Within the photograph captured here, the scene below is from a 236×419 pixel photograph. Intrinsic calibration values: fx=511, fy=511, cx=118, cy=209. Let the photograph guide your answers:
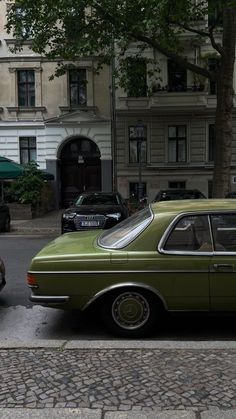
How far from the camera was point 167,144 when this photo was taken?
27516mm

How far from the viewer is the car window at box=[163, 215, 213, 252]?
17.7ft

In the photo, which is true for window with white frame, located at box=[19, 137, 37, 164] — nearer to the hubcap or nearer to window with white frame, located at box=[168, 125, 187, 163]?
window with white frame, located at box=[168, 125, 187, 163]

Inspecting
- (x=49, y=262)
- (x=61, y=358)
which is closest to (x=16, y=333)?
(x=49, y=262)

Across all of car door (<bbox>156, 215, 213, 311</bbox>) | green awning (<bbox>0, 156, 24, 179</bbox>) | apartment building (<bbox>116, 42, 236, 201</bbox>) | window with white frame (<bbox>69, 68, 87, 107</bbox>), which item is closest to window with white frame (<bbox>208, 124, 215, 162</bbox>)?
apartment building (<bbox>116, 42, 236, 201</bbox>)

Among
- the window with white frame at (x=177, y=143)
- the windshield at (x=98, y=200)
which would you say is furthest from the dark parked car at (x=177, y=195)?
the window with white frame at (x=177, y=143)

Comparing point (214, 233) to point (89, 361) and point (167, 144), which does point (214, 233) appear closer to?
point (89, 361)

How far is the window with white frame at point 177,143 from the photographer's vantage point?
27.6 meters

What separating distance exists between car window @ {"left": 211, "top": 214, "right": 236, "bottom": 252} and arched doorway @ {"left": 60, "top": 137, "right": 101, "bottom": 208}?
23489 millimetres

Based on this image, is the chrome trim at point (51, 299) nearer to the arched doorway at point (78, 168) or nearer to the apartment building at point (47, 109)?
the apartment building at point (47, 109)

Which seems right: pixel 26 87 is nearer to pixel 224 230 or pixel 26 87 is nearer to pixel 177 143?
pixel 177 143

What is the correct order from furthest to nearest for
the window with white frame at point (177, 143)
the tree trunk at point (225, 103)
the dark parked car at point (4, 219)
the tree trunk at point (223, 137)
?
the window with white frame at point (177, 143), the tree trunk at point (223, 137), the tree trunk at point (225, 103), the dark parked car at point (4, 219)

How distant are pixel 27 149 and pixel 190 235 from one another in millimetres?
23623

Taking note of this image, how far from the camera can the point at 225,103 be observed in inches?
726

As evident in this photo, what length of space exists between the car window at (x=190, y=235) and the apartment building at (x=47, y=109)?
2241 centimetres
